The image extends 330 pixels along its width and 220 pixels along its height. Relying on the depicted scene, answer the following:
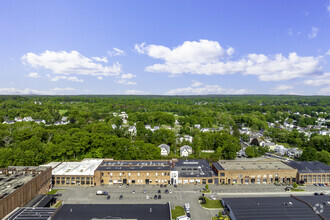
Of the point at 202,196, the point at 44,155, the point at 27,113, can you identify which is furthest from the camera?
the point at 27,113

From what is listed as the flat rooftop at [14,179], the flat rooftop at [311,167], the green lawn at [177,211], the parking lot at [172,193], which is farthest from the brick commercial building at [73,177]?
the flat rooftop at [311,167]

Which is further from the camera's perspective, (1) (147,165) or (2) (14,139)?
(2) (14,139)

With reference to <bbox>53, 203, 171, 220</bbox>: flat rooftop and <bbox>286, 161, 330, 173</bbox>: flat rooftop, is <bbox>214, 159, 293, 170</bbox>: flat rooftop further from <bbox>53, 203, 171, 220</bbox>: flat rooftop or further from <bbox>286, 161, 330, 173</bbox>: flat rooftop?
<bbox>53, 203, 171, 220</bbox>: flat rooftop

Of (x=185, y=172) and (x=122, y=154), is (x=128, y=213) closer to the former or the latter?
(x=185, y=172)

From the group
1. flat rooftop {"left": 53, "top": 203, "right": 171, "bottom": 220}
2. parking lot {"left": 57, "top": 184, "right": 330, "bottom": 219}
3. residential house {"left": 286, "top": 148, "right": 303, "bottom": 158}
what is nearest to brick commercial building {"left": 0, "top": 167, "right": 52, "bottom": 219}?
parking lot {"left": 57, "top": 184, "right": 330, "bottom": 219}

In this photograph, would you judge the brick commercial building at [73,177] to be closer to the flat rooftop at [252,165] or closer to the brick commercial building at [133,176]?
the brick commercial building at [133,176]

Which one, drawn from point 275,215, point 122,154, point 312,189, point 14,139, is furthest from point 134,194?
point 14,139
